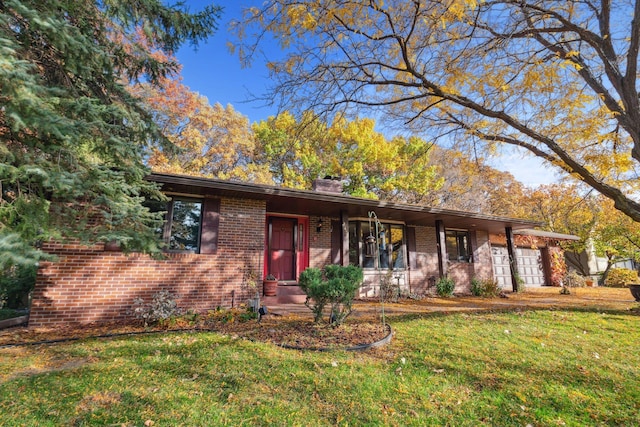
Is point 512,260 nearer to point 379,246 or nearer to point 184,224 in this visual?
point 379,246

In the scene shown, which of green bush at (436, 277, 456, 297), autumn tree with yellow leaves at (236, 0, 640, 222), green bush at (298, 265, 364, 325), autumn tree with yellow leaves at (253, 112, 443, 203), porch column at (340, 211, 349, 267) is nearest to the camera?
green bush at (298, 265, 364, 325)

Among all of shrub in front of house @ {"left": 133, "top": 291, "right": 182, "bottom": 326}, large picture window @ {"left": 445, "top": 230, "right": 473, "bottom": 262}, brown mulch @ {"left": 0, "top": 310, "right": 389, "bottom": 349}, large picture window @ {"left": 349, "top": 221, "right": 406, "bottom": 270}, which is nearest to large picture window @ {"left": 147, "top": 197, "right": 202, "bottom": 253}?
shrub in front of house @ {"left": 133, "top": 291, "right": 182, "bottom": 326}

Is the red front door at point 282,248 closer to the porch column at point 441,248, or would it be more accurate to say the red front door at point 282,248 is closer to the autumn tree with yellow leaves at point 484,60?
the autumn tree with yellow leaves at point 484,60

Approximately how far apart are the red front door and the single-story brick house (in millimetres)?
32

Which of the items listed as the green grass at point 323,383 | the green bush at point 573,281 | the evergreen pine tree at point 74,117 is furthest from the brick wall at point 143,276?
the green bush at point 573,281

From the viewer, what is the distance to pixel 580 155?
7230mm

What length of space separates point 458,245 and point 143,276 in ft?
38.9

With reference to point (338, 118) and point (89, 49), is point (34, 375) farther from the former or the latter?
point (338, 118)

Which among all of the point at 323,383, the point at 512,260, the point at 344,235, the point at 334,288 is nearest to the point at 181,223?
the point at 334,288

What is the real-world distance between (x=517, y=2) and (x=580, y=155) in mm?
4211

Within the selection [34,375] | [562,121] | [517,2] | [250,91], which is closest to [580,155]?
[562,121]

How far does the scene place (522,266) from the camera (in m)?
15.0

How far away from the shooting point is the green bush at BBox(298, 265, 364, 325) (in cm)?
484

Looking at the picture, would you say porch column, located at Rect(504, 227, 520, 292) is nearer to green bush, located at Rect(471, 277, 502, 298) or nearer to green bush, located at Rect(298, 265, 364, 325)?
green bush, located at Rect(471, 277, 502, 298)
